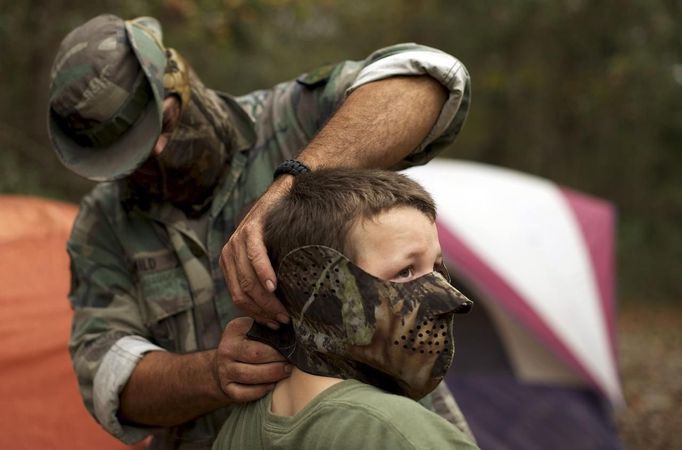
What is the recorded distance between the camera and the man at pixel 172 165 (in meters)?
2.18

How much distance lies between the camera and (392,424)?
1535 millimetres

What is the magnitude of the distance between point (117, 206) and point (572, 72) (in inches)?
517

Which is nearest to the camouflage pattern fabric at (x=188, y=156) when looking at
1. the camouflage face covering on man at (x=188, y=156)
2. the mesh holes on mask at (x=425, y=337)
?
the camouflage face covering on man at (x=188, y=156)

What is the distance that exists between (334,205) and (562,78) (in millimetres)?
13676

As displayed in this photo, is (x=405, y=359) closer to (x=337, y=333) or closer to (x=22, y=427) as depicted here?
(x=337, y=333)

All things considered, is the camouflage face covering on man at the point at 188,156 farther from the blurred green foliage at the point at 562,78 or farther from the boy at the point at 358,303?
the blurred green foliage at the point at 562,78

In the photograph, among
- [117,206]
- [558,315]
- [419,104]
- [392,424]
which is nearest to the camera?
[392,424]

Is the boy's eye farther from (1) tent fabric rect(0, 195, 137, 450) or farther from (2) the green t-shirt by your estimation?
(1) tent fabric rect(0, 195, 137, 450)

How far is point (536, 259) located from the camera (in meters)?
6.42

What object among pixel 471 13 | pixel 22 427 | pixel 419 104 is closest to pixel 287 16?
pixel 471 13

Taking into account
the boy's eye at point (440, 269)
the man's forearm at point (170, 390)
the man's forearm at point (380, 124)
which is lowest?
the man's forearm at point (170, 390)

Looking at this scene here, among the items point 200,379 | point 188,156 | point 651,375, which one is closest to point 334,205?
point 200,379

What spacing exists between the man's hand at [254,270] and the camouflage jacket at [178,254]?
18.2 inches

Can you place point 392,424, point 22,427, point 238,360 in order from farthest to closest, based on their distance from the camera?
1. point 22,427
2. point 238,360
3. point 392,424
